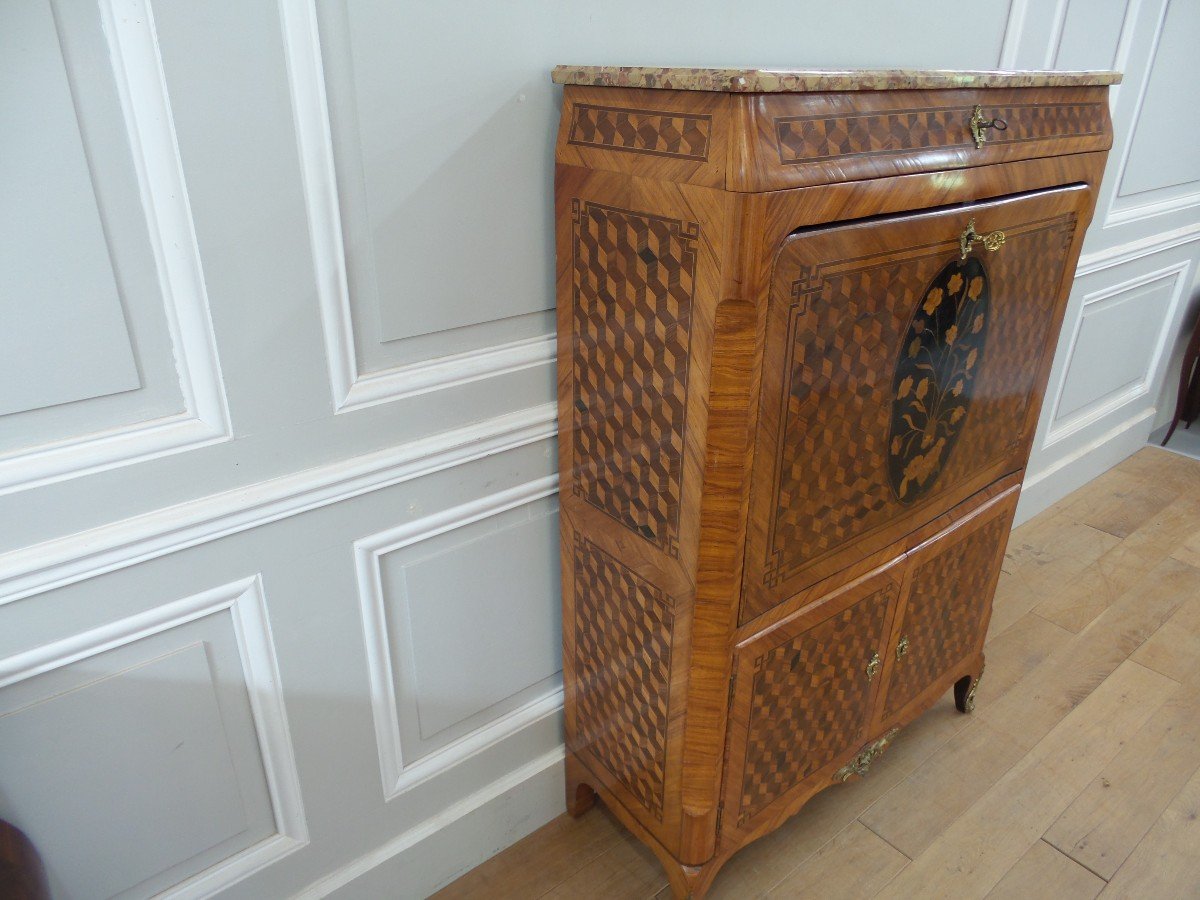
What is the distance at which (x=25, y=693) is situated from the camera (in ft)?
2.66

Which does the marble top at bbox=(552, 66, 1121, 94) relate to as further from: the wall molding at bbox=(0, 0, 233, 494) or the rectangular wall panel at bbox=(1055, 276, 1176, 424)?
the rectangular wall panel at bbox=(1055, 276, 1176, 424)

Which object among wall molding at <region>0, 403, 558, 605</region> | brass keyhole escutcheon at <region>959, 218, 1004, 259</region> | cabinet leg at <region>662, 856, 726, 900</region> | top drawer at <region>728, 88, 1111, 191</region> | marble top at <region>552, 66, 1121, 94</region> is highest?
marble top at <region>552, 66, 1121, 94</region>

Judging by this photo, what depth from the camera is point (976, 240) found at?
0.99 meters

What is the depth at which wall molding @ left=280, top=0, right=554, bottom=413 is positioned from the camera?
31.3 inches

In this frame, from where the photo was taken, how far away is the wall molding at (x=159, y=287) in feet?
2.33

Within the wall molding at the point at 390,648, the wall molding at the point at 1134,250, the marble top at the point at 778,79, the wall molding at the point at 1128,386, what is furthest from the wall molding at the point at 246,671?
the wall molding at the point at 1128,386

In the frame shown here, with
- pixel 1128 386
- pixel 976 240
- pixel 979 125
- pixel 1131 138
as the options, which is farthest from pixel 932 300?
pixel 1128 386

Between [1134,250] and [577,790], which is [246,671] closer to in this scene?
[577,790]

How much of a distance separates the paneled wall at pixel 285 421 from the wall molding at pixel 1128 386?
1.21m

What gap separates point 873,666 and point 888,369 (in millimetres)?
493

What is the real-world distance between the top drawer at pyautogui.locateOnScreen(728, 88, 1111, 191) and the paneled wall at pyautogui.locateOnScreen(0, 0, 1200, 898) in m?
0.34

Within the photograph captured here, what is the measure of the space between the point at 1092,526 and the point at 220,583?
2236 millimetres

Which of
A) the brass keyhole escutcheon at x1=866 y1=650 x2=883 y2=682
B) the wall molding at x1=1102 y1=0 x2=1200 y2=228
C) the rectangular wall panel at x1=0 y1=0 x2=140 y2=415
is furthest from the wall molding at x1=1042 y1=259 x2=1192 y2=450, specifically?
the rectangular wall panel at x1=0 y1=0 x2=140 y2=415

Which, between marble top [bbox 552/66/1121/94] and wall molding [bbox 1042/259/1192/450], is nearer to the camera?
marble top [bbox 552/66/1121/94]
